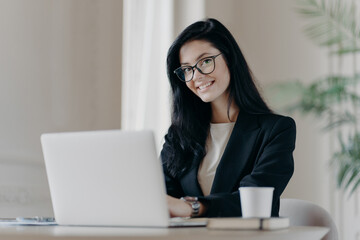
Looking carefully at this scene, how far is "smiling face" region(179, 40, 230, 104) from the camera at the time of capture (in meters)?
2.00

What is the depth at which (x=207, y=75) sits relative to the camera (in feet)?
6.57

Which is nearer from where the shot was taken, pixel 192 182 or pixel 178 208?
pixel 178 208

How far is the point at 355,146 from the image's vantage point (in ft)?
11.0

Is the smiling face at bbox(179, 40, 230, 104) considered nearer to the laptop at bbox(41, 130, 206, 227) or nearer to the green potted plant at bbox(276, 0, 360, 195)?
the laptop at bbox(41, 130, 206, 227)

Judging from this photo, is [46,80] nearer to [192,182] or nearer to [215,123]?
[215,123]

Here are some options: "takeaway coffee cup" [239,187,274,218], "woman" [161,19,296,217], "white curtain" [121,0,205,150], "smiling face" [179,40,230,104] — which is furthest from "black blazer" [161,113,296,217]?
"white curtain" [121,0,205,150]

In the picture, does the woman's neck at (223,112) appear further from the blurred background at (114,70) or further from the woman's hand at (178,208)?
the woman's hand at (178,208)

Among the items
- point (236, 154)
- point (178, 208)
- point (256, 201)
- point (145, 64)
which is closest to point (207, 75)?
point (236, 154)

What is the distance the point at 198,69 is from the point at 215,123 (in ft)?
0.78

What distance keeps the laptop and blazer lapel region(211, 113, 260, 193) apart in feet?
2.00

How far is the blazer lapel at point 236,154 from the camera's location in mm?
1871

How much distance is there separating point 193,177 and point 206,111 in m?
0.32

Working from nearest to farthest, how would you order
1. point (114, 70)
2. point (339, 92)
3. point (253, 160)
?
point (253, 160) → point (114, 70) → point (339, 92)

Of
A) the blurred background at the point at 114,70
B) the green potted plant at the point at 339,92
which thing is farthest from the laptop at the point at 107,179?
the green potted plant at the point at 339,92
